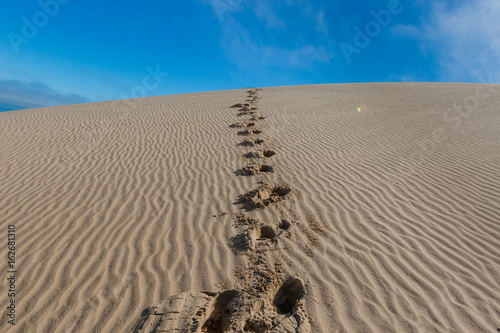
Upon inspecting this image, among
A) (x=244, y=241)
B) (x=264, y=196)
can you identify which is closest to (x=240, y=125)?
(x=264, y=196)

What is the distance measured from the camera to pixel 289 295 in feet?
9.27

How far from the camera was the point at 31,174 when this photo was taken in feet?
19.1

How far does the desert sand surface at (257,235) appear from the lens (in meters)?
2.58

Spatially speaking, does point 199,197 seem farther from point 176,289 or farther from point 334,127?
point 334,127

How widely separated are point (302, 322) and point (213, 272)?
1.18 m

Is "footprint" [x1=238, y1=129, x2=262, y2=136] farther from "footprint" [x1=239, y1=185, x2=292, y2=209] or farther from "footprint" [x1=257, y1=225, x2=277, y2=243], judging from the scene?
"footprint" [x1=257, y1=225, x2=277, y2=243]

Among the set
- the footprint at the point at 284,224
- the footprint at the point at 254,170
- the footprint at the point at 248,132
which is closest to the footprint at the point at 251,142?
the footprint at the point at 248,132

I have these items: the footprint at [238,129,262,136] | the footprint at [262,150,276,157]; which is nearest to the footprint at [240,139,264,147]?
the footprint at [262,150,276,157]

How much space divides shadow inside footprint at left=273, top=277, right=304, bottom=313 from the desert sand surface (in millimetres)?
14

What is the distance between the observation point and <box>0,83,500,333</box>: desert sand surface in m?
2.58

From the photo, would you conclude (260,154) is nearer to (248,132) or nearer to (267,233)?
(248,132)

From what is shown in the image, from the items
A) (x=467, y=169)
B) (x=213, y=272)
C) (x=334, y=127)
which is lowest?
(x=213, y=272)

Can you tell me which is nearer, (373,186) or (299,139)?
(373,186)

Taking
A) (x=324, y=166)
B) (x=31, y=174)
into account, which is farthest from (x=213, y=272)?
(x=31, y=174)
